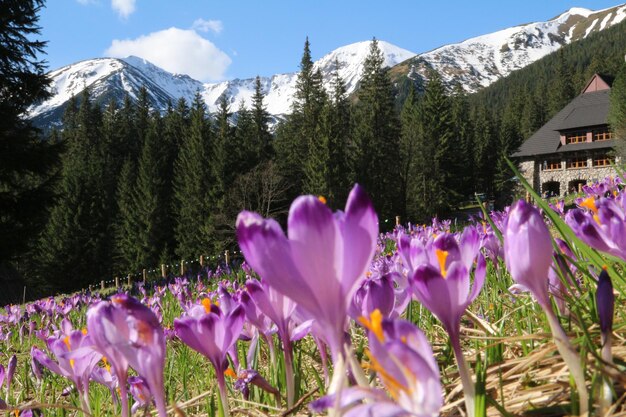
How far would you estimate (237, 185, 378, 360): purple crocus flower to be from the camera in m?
0.50

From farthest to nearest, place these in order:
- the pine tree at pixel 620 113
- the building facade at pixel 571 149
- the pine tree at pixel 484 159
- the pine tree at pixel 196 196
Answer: the pine tree at pixel 484 159
the building facade at pixel 571 149
the pine tree at pixel 196 196
the pine tree at pixel 620 113

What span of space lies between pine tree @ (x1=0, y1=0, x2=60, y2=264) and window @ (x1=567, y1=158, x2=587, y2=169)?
40110mm

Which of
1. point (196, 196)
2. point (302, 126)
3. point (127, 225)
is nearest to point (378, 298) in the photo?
point (196, 196)

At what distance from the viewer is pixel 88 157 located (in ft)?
143

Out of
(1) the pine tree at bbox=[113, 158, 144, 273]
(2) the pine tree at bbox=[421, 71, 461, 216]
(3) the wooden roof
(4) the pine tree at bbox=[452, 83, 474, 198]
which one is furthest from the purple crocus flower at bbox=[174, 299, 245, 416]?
(3) the wooden roof

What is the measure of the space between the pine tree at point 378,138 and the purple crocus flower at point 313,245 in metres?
34.8

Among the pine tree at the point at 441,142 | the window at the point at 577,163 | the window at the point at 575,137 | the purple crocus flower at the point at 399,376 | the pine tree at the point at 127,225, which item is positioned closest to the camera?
the purple crocus flower at the point at 399,376

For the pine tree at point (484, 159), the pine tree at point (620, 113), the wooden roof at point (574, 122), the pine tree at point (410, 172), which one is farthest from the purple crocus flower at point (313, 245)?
the pine tree at point (484, 159)

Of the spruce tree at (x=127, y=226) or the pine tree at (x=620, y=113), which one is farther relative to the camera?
the spruce tree at (x=127, y=226)

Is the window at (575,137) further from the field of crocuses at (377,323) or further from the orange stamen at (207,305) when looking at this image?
the orange stamen at (207,305)

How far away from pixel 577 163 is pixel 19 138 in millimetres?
41422

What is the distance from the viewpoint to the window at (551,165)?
144 feet

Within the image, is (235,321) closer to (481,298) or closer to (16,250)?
(481,298)

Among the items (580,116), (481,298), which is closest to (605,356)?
(481,298)
